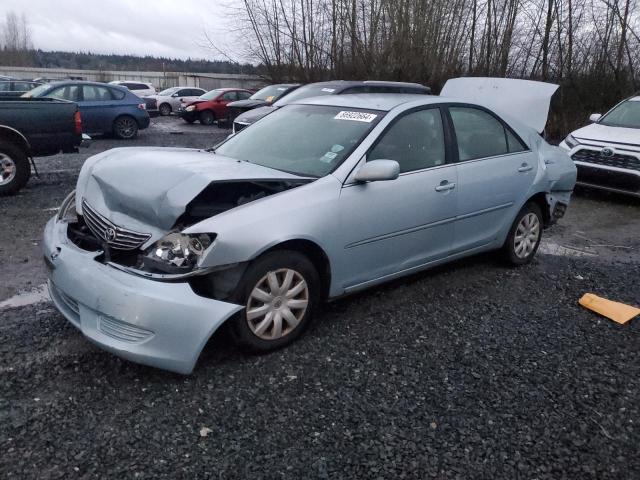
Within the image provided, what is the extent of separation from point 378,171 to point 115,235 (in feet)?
5.39

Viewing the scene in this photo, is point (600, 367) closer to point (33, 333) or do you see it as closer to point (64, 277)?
point (64, 277)

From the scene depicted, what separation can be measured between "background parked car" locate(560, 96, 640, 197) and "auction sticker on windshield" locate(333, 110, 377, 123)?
5.62 m

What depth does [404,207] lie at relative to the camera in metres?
3.87

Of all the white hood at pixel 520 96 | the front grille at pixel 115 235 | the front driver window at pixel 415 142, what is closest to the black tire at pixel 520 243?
the front driver window at pixel 415 142

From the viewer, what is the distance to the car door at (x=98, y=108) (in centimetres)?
1373

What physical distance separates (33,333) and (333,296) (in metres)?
1.93

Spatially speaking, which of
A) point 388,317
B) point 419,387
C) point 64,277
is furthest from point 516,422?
point 64,277

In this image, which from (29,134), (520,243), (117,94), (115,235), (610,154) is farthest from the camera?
(117,94)

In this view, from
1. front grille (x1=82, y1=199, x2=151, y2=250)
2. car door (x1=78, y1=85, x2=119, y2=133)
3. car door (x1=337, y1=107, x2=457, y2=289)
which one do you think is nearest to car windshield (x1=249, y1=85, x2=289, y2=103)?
car door (x1=78, y1=85, x2=119, y2=133)

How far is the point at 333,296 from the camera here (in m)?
3.65

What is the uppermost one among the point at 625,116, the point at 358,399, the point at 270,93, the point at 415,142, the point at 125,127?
the point at 270,93

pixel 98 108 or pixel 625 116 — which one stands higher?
pixel 625 116

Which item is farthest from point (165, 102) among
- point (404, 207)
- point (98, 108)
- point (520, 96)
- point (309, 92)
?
point (404, 207)

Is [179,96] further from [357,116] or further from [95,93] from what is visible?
[357,116]
